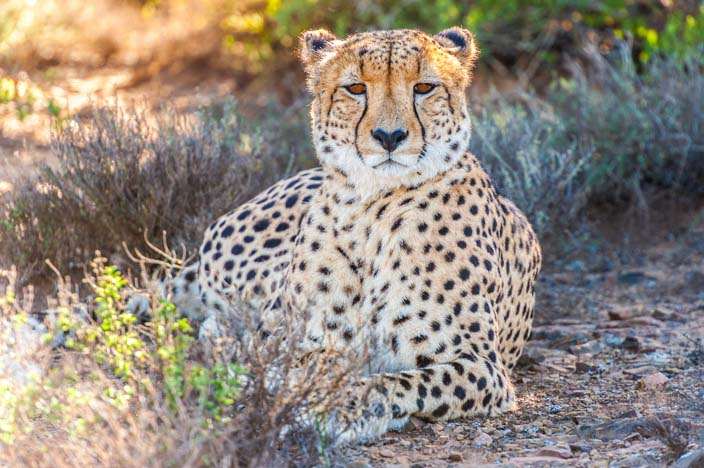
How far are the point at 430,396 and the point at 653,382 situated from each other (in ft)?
2.95

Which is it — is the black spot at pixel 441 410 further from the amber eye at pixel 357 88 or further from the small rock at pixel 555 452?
the amber eye at pixel 357 88

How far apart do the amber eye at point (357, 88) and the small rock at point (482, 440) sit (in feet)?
3.76

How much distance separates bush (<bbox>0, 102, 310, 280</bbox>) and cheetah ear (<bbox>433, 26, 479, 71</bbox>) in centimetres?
157

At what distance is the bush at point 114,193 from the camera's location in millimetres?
5477

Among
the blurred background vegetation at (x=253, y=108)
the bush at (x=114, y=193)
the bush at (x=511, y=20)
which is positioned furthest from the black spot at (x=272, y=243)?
the bush at (x=511, y=20)

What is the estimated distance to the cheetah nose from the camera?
390 centimetres

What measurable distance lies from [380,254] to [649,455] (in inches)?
43.8

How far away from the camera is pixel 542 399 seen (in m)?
4.30

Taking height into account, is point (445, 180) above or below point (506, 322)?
above

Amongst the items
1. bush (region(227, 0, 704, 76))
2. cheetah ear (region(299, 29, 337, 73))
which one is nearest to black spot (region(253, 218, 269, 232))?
cheetah ear (region(299, 29, 337, 73))

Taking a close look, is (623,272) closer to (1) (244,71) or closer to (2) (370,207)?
(2) (370,207)

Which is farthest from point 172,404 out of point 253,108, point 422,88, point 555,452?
point 253,108

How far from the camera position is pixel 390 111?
12.9 feet

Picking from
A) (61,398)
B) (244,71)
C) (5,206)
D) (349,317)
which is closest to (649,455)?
(349,317)
